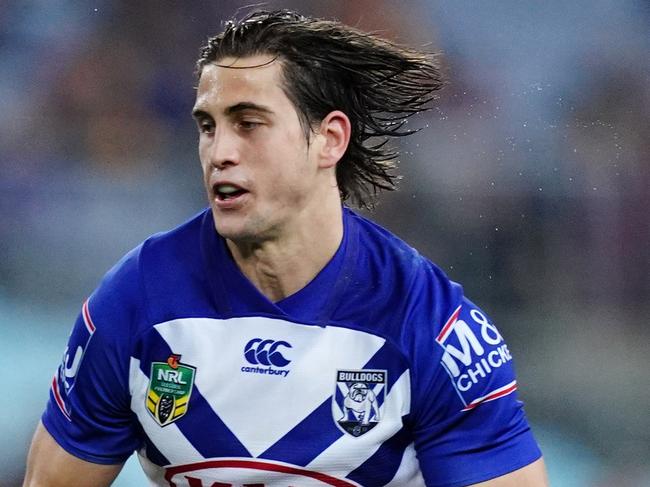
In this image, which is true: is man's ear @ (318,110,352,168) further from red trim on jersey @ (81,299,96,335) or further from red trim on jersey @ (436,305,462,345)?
red trim on jersey @ (81,299,96,335)

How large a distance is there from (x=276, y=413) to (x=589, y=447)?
9.41 feet

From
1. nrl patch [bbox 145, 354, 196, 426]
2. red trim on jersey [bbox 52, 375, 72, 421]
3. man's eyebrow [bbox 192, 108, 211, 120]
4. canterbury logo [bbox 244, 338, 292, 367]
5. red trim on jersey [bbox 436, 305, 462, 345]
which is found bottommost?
red trim on jersey [bbox 52, 375, 72, 421]

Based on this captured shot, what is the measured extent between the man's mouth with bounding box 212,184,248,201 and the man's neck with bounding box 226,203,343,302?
15 centimetres

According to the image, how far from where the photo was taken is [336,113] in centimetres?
282

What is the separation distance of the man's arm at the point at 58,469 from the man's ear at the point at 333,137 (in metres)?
0.90

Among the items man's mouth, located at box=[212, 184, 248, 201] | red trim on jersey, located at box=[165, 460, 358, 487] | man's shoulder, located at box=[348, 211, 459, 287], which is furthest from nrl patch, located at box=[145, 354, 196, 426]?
man's shoulder, located at box=[348, 211, 459, 287]

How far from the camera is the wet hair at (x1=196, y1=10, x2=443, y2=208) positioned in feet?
8.98

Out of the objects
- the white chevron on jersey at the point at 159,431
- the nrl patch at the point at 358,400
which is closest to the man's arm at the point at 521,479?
the nrl patch at the point at 358,400

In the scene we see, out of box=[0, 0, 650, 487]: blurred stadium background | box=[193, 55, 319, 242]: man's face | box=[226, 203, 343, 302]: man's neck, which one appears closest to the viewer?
box=[193, 55, 319, 242]: man's face

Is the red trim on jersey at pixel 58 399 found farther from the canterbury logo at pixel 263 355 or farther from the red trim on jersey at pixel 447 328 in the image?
the red trim on jersey at pixel 447 328

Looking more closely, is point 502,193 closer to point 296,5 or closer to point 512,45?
point 512,45

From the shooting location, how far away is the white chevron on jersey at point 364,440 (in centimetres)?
266

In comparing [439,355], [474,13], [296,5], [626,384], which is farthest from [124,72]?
[439,355]

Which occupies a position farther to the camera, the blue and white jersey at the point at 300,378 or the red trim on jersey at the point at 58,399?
the red trim on jersey at the point at 58,399
